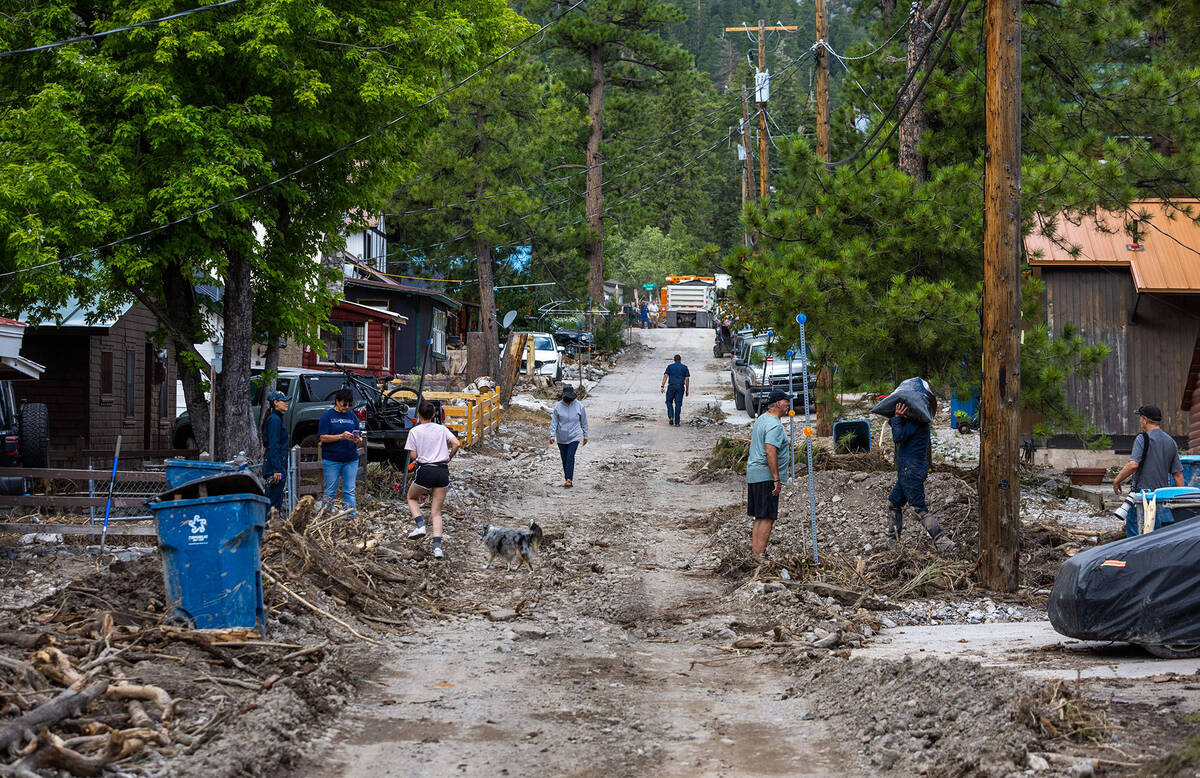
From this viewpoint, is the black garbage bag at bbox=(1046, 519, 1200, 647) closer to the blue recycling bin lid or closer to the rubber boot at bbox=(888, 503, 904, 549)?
the blue recycling bin lid

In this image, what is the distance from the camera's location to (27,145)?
14766 mm

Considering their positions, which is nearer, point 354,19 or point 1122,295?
point 354,19

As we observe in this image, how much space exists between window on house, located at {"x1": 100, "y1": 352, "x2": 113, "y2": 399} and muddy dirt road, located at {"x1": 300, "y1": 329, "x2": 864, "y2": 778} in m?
10.2

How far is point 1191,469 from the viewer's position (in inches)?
509

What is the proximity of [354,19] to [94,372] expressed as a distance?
31.4 feet

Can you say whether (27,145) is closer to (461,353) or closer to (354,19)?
(354,19)

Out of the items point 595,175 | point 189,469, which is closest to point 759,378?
point 189,469

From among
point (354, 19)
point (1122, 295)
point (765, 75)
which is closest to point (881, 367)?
point (1122, 295)

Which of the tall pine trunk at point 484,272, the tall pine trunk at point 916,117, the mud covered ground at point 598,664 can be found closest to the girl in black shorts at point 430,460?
the mud covered ground at point 598,664

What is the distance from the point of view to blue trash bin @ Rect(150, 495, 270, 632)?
8578 millimetres

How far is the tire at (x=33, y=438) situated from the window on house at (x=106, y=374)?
654 centimetres

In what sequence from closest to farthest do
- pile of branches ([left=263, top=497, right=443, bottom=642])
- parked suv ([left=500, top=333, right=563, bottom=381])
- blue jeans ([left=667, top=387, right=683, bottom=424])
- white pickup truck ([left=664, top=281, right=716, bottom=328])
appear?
pile of branches ([left=263, top=497, right=443, bottom=642]) < blue jeans ([left=667, top=387, right=683, bottom=424]) < parked suv ([left=500, top=333, right=563, bottom=381]) < white pickup truck ([left=664, top=281, right=716, bottom=328])

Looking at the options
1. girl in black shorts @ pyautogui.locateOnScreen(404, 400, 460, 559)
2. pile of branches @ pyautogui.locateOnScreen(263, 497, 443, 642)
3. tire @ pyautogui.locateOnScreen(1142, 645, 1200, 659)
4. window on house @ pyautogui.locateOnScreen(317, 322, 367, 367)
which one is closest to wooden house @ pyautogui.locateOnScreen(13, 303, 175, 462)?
girl in black shorts @ pyautogui.locateOnScreen(404, 400, 460, 559)

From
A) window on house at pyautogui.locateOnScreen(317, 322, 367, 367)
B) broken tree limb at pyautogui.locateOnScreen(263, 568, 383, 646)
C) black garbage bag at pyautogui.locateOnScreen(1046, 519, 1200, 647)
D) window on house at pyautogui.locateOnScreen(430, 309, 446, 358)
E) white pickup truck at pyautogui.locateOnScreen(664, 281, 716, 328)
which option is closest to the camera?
black garbage bag at pyautogui.locateOnScreen(1046, 519, 1200, 647)
